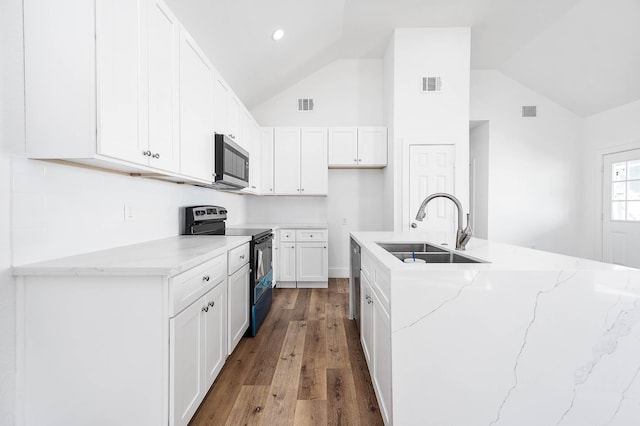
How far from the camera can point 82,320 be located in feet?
4.04

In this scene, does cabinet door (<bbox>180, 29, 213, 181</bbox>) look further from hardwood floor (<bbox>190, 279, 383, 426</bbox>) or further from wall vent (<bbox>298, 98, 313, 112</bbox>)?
wall vent (<bbox>298, 98, 313, 112</bbox>)

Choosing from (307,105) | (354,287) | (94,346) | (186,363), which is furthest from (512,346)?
(307,105)

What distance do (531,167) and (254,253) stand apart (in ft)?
16.0

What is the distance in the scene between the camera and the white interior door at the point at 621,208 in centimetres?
414

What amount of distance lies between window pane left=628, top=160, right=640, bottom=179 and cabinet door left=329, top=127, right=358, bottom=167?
397 cm

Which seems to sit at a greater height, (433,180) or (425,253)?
(433,180)

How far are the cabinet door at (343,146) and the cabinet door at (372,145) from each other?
0.25 feet

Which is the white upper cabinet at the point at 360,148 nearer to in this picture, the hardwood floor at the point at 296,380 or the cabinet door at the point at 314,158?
the cabinet door at the point at 314,158

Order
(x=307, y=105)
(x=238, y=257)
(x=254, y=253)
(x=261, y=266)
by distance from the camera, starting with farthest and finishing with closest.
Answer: (x=307, y=105) < (x=261, y=266) < (x=254, y=253) < (x=238, y=257)

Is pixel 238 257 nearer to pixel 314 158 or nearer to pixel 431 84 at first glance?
pixel 314 158

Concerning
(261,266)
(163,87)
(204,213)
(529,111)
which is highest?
(529,111)

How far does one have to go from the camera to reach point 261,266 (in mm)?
2764

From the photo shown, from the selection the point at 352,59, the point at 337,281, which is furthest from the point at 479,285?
the point at 352,59

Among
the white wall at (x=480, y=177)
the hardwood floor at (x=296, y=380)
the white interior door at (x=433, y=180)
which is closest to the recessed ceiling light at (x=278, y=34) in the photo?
the white interior door at (x=433, y=180)
